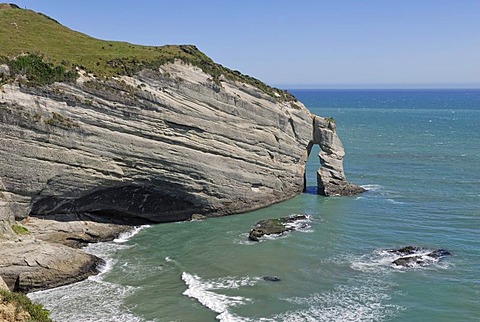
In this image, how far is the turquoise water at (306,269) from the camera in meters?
29.5

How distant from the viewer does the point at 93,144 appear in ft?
135

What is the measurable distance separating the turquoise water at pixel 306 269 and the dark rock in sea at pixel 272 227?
3.03 feet

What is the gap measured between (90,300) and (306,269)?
47.1 feet

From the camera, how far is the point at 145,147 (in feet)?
142

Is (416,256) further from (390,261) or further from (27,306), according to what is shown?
(27,306)

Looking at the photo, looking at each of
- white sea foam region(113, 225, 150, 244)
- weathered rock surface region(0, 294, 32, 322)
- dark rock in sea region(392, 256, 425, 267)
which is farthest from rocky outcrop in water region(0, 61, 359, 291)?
dark rock in sea region(392, 256, 425, 267)

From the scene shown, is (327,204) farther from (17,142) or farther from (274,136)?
(17,142)

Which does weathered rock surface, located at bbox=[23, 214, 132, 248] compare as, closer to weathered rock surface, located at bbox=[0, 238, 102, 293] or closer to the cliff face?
the cliff face

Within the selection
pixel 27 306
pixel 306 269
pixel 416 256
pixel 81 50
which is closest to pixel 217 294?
pixel 306 269

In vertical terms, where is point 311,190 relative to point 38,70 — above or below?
below

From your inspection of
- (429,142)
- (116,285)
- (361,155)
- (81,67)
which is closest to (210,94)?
(81,67)

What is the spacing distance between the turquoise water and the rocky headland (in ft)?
7.07

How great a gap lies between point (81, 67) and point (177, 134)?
961 centimetres

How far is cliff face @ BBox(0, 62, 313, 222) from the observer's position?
38812 millimetres
